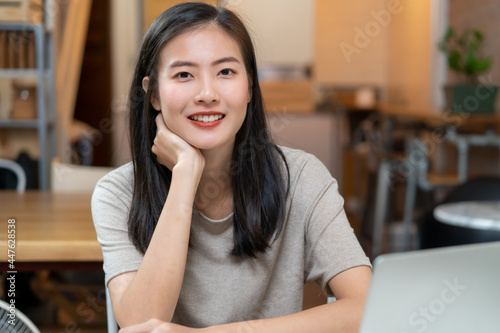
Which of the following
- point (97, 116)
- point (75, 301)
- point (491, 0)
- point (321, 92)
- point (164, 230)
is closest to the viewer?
point (164, 230)

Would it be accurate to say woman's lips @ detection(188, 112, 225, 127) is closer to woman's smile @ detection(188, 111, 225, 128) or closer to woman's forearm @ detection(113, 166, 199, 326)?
woman's smile @ detection(188, 111, 225, 128)

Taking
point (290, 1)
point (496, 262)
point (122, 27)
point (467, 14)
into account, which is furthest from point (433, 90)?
point (496, 262)

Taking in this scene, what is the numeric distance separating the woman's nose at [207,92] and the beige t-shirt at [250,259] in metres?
0.24

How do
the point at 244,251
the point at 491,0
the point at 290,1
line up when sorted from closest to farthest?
the point at 244,251 → the point at 491,0 → the point at 290,1

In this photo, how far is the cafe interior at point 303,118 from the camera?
2004 mm

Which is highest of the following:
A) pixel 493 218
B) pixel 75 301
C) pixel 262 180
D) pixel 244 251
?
pixel 262 180

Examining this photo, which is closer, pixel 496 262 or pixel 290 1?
pixel 496 262

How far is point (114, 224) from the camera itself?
3.78ft

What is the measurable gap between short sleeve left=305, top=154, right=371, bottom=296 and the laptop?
1.62ft

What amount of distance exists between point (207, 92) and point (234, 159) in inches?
8.4

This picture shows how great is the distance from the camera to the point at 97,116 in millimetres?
6164

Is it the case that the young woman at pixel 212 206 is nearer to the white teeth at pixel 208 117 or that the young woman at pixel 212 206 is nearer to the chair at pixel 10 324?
the white teeth at pixel 208 117

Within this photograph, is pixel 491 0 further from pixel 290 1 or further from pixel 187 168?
pixel 187 168

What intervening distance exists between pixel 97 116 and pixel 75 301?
434cm
